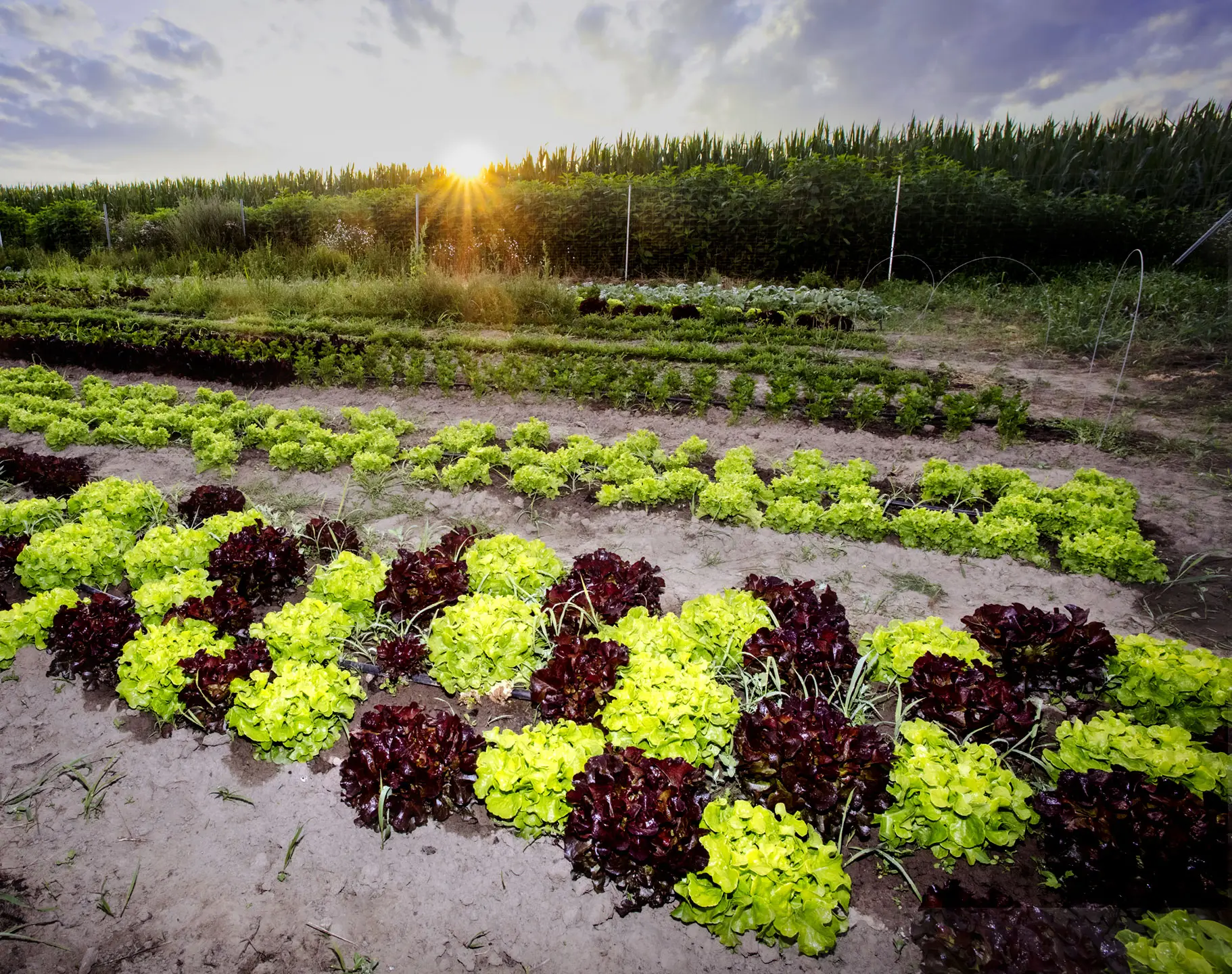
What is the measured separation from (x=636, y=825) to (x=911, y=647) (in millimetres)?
1491

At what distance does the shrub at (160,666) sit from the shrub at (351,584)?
1.64ft

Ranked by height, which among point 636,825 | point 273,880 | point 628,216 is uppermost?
point 628,216

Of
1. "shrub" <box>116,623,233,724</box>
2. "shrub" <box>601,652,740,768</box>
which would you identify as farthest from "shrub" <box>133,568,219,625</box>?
"shrub" <box>601,652,740,768</box>

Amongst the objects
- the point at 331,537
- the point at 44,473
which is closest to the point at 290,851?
the point at 331,537

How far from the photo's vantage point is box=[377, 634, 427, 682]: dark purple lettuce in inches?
117

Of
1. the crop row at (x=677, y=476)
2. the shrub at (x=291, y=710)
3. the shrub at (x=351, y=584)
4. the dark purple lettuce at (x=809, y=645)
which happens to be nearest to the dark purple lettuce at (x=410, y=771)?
the shrub at (x=291, y=710)

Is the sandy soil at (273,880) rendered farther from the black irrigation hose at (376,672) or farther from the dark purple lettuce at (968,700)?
the dark purple lettuce at (968,700)

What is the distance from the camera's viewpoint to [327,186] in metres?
25.8

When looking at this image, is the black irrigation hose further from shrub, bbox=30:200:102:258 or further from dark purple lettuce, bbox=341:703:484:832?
shrub, bbox=30:200:102:258

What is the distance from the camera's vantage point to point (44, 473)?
4871 mm

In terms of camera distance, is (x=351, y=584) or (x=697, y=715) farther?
(x=351, y=584)

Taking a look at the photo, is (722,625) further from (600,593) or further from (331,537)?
(331,537)

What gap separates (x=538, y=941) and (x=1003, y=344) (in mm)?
10649

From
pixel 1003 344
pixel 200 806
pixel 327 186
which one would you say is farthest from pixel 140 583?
pixel 327 186
